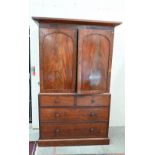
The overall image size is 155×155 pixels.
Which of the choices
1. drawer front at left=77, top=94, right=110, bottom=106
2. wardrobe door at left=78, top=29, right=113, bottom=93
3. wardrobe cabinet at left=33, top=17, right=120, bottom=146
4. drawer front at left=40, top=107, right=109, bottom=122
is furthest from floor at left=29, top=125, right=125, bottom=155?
wardrobe door at left=78, top=29, right=113, bottom=93

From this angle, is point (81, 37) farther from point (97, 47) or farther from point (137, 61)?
point (137, 61)

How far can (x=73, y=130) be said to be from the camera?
2.45 metres

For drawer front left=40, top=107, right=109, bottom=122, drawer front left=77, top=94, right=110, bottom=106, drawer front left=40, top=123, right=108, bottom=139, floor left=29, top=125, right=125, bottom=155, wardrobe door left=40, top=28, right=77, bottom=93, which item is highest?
wardrobe door left=40, top=28, right=77, bottom=93

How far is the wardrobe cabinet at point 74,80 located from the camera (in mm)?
2256

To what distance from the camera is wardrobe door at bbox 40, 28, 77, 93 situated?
2244 mm

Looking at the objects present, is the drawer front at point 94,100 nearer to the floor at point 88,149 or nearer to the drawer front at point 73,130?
the drawer front at point 73,130

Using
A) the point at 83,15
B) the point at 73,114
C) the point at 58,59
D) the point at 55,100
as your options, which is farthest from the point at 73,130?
the point at 83,15

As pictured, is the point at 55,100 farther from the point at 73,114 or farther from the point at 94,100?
the point at 94,100

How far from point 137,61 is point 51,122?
1.93m

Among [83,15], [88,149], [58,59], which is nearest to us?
[58,59]

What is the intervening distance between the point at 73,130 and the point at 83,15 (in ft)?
6.05

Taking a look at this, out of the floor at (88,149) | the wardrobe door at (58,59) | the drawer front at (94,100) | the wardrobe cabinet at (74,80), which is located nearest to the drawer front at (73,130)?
the wardrobe cabinet at (74,80)

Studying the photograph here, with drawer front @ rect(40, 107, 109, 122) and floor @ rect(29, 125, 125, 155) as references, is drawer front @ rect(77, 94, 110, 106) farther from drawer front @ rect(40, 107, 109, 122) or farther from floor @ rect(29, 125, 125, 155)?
floor @ rect(29, 125, 125, 155)

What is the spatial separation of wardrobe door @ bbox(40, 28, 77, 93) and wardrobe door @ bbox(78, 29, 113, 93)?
0.10 metres
